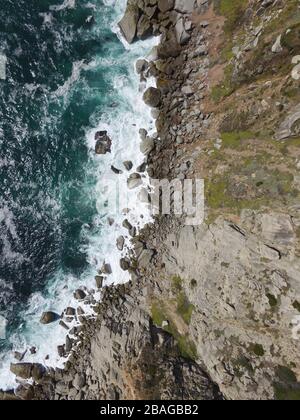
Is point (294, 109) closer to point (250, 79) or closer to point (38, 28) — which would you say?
point (250, 79)

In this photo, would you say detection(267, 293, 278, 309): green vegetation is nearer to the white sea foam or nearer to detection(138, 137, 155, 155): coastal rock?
detection(138, 137, 155, 155): coastal rock

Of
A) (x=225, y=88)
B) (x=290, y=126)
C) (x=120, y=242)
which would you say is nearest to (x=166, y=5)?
(x=225, y=88)

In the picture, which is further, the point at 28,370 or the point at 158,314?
the point at 28,370

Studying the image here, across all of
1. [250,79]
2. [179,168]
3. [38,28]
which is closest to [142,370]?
[179,168]

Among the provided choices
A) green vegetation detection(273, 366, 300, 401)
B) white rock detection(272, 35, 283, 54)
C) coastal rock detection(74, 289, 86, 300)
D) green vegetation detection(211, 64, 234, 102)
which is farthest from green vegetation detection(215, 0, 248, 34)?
green vegetation detection(273, 366, 300, 401)

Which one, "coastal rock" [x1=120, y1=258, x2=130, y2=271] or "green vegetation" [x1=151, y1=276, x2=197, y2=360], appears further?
"coastal rock" [x1=120, y1=258, x2=130, y2=271]

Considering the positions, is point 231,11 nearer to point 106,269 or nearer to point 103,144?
point 103,144

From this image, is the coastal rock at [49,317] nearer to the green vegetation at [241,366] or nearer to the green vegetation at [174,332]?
the green vegetation at [174,332]
